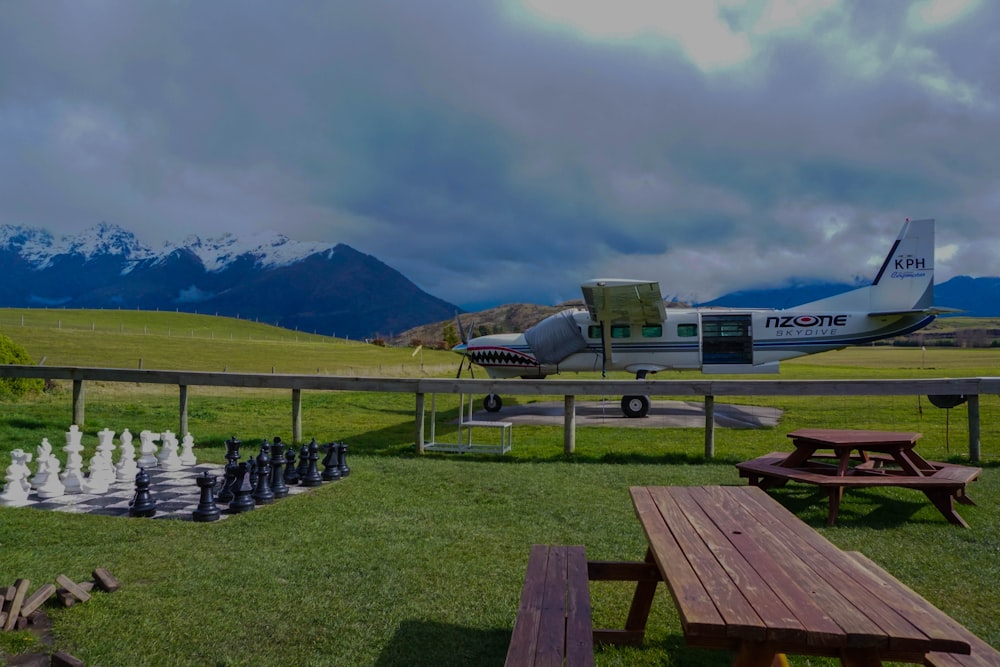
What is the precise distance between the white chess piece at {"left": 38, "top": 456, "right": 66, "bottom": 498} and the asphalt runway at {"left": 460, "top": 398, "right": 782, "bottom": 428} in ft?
33.1

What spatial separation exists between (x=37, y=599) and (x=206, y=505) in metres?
2.22

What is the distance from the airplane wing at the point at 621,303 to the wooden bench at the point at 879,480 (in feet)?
27.6

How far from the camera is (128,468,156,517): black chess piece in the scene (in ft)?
20.0

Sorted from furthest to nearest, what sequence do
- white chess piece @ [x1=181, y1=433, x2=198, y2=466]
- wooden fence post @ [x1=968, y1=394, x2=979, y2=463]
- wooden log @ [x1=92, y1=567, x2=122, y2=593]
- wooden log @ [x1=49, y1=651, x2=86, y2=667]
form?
1. wooden fence post @ [x1=968, y1=394, x2=979, y2=463]
2. white chess piece @ [x1=181, y1=433, x2=198, y2=466]
3. wooden log @ [x1=92, y1=567, x2=122, y2=593]
4. wooden log @ [x1=49, y1=651, x2=86, y2=667]

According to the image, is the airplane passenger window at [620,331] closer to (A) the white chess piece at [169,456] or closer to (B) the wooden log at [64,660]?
(A) the white chess piece at [169,456]

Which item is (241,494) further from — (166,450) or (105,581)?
(166,450)

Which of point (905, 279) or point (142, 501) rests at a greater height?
point (905, 279)

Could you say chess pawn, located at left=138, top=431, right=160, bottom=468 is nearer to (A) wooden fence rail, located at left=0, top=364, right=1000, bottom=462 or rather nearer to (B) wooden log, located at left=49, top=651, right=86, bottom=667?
(A) wooden fence rail, located at left=0, top=364, right=1000, bottom=462

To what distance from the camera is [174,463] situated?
8.34m

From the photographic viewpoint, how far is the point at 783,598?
237 cm

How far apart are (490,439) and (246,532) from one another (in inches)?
325

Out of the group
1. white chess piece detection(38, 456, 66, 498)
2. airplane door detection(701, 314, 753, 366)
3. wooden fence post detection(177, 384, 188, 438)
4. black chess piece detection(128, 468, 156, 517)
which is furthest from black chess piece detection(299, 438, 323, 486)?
airplane door detection(701, 314, 753, 366)

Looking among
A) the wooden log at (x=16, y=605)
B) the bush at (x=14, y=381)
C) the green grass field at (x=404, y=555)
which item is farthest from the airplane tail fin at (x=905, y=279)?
the bush at (x=14, y=381)

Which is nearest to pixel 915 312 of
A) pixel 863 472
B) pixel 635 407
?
pixel 635 407
